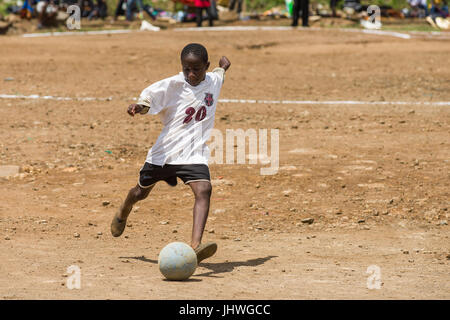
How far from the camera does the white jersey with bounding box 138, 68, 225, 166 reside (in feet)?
20.9

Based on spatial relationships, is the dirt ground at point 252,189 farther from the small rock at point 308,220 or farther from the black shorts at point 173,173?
the black shorts at point 173,173

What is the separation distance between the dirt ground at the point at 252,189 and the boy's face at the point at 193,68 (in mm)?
1425

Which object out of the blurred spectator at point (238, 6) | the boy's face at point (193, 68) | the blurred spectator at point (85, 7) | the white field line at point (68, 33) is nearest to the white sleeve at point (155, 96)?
the boy's face at point (193, 68)

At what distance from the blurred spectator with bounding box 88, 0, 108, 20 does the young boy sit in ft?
67.8

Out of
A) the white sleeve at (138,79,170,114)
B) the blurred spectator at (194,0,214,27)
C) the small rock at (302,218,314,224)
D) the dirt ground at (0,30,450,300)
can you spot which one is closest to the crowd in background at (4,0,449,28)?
the blurred spectator at (194,0,214,27)

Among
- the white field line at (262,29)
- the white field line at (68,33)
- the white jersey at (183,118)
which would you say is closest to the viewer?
the white jersey at (183,118)

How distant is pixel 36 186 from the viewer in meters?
9.20

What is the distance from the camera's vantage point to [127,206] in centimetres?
693

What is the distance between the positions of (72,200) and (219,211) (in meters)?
1.55

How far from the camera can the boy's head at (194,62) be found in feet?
20.6

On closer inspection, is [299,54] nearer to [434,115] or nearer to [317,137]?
[434,115]

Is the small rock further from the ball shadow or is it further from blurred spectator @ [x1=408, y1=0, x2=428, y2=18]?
blurred spectator @ [x1=408, y1=0, x2=428, y2=18]

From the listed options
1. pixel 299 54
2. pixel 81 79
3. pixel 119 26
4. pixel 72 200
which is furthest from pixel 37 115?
pixel 119 26

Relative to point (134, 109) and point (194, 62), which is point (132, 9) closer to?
point (194, 62)
